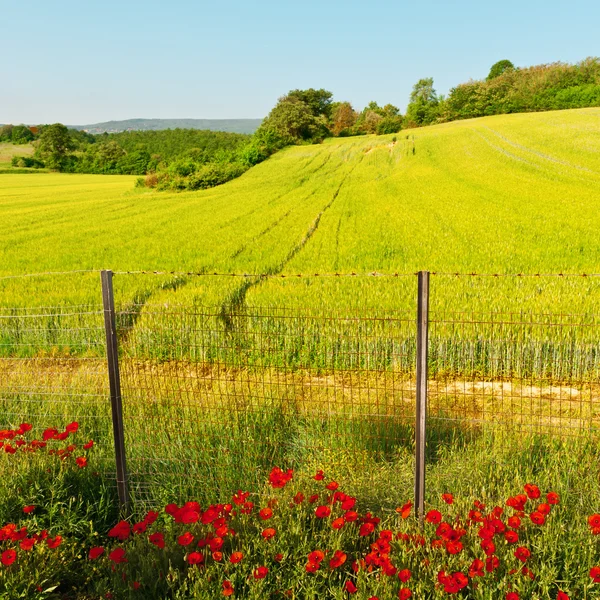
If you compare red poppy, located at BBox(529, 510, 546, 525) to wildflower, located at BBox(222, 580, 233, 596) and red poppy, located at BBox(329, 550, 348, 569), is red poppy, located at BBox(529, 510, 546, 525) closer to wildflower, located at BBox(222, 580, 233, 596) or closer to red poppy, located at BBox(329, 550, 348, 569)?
red poppy, located at BBox(329, 550, 348, 569)

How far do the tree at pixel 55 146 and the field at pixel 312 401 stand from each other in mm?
76301

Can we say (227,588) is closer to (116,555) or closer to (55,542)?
(116,555)

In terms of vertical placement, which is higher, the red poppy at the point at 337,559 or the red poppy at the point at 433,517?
the red poppy at the point at 433,517

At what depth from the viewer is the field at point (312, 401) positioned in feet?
11.3

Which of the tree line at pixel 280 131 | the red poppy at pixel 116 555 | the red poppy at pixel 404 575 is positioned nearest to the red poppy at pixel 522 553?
the red poppy at pixel 404 575

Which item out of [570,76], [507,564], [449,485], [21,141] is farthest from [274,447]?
[21,141]

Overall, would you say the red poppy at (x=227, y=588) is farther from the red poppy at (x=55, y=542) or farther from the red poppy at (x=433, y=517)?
the red poppy at (x=433, y=517)

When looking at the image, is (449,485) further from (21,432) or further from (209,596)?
(21,432)

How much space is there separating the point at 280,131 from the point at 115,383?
70406 millimetres

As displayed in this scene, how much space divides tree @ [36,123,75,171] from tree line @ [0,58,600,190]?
15 cm

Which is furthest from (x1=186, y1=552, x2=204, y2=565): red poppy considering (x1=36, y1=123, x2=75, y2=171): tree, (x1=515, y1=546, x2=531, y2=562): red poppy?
(x1=36, y1=123, x2=75, y2=171): tree

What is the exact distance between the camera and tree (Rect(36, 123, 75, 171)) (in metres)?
89.1

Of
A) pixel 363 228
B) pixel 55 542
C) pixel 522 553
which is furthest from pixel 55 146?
pixel 522 553

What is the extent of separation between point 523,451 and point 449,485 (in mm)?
817
